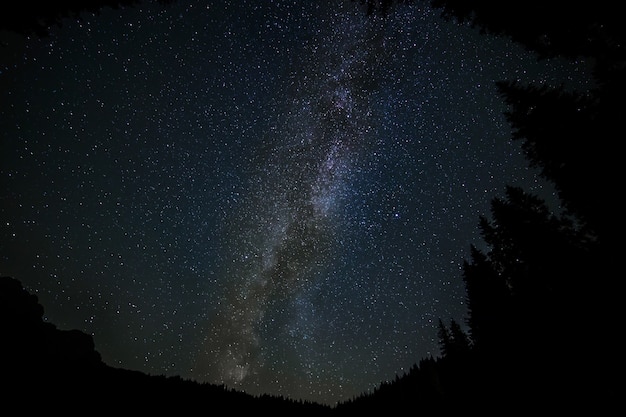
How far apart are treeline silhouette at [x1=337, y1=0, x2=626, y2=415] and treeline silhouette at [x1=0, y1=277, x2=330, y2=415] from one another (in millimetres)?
16393

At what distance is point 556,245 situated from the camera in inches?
577

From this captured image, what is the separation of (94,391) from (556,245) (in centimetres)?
2698

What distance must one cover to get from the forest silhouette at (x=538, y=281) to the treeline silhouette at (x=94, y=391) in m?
0.09

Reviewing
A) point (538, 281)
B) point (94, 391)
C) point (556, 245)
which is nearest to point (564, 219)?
point (556, 245)

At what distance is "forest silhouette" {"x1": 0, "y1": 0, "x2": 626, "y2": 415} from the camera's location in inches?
189

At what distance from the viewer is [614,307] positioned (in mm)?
11523

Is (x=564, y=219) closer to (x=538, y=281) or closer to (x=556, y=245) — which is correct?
(x=556, y=245)

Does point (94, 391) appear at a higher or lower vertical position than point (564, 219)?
lower

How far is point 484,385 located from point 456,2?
76.2 feet

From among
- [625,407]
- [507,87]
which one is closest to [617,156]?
[507,87]

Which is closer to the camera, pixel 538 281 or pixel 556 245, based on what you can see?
pixel 556 245

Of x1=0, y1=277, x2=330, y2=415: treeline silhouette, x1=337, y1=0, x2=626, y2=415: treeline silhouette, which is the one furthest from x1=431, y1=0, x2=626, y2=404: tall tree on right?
x1=0, y1=277, x2=330, y2=415: treeline silhouette

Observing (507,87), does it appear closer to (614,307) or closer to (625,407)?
(614,307)

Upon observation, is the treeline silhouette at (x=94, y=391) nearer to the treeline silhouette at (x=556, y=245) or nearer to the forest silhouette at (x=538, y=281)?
the forest silhouette at (x=538, y=281)
